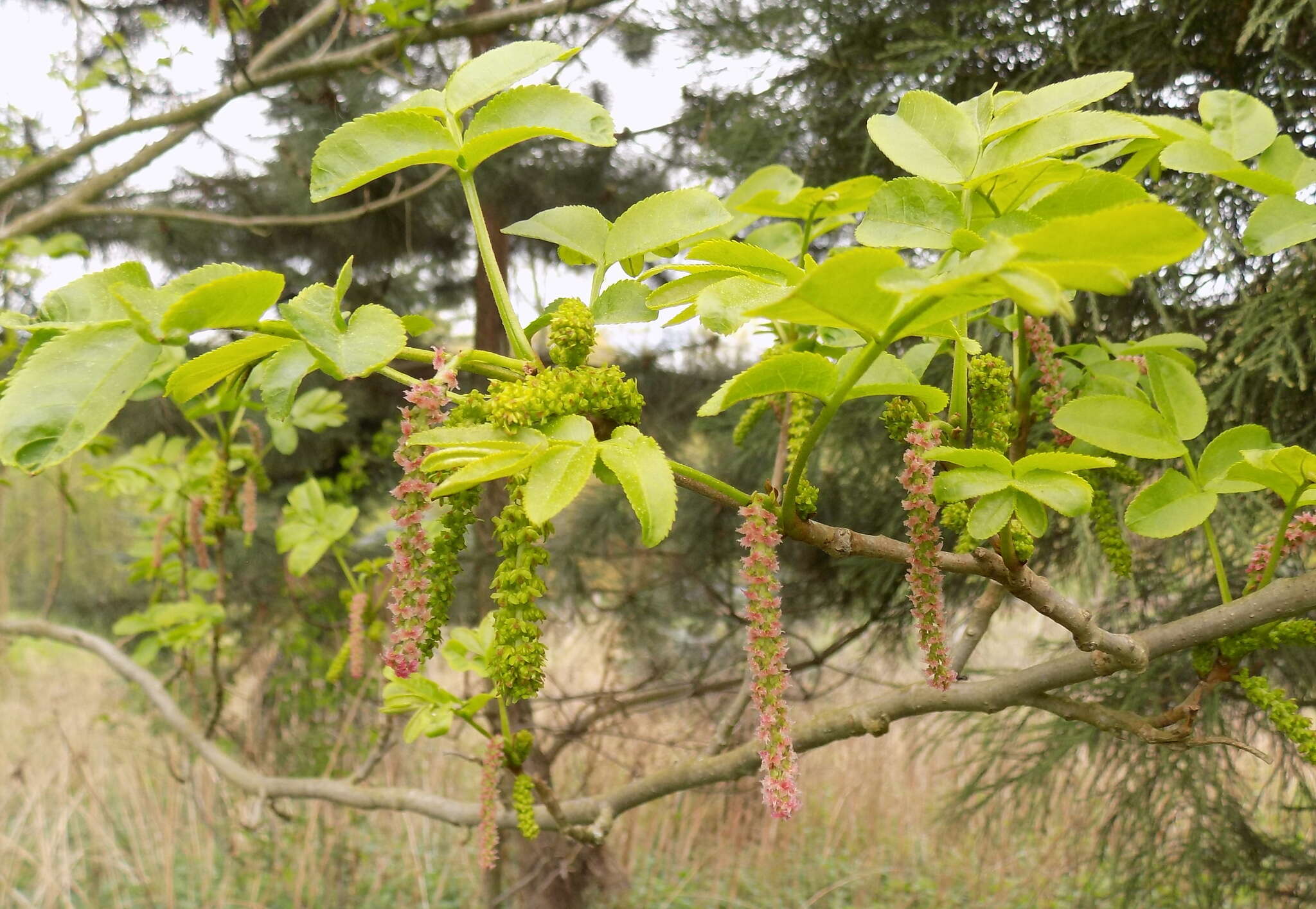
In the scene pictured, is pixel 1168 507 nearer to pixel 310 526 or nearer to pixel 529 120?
pixel 529 120

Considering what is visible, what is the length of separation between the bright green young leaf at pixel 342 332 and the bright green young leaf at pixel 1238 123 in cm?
45

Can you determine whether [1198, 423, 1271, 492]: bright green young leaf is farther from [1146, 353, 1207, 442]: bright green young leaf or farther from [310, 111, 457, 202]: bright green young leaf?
[310, 111, 457, 202]: bright green young leaf

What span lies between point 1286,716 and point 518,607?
1.50 feet

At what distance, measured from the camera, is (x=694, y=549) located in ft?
6.77

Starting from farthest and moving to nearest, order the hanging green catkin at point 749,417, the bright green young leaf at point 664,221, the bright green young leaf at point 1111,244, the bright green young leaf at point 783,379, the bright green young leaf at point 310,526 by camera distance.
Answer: the bright green young leaf at point 310,526, the hanging green catkin at point 749,417, the bright green young leaf at point 664,221, the bright green young leaf at point 783,379, the bright green young leaf at point 1111,244

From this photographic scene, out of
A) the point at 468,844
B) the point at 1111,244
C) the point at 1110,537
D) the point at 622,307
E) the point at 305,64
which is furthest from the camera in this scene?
the point at 468,844

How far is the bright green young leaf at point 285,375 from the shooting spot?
1.23ft

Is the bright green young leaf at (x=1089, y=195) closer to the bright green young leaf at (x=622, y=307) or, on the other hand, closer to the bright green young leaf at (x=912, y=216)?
the bright green young leaf at (x=912, y=216)

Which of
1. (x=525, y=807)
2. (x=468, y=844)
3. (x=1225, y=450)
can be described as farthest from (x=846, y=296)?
(x=468, y=844)

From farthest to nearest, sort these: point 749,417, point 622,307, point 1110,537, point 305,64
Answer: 1. point 305,64
2. point 749,417
3. point 1110,537
4. point 622,307

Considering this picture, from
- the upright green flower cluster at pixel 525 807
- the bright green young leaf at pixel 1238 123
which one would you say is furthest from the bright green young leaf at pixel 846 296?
the upright green flower cluster at pixel 525 807

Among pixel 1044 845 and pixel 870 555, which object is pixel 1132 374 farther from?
pixel 1044 845

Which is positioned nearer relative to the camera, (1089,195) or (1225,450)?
(1089,195)

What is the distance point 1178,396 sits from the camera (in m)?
0.53
